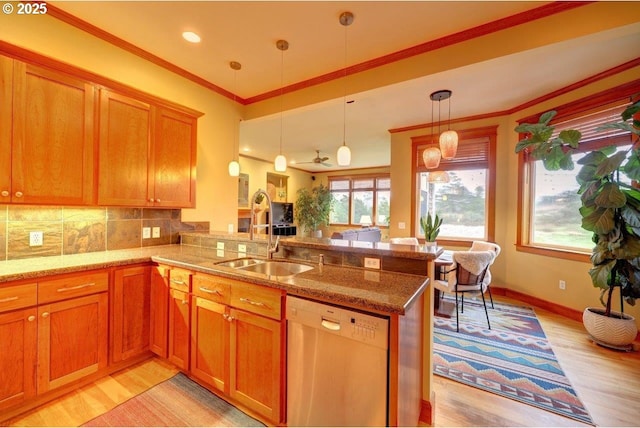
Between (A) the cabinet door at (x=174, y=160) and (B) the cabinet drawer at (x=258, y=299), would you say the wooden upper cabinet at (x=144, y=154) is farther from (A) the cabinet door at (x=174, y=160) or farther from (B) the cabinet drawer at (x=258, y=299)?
(B) the cabinet drawer at (x=258, y=299)

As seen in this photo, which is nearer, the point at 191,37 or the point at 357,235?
the point at 191,37

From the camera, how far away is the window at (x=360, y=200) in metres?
8.39

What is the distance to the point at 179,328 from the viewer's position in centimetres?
202

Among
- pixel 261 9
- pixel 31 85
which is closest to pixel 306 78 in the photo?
pixel 261 9

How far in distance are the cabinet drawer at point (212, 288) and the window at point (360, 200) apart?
685 centimetres

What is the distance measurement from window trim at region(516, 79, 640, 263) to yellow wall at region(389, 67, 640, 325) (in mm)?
58

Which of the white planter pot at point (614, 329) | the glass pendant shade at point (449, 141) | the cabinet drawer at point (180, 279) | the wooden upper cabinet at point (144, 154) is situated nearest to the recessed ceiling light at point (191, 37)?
the wooden upper cabinet at point (144, 154)

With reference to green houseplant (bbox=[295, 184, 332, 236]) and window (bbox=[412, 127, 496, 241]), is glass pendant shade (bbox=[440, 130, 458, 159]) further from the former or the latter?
green houseplant (bbox=[295, 184, 332, 236])

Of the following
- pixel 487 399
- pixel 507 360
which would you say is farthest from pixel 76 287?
pixel 507 360

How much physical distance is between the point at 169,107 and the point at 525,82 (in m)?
4.03

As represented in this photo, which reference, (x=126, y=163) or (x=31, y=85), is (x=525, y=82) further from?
(x=31, y=85)

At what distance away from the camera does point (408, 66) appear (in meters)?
2.43

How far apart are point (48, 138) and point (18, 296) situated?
3.50 feet

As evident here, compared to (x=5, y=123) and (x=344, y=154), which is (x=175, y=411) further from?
(x=344, y=154)
